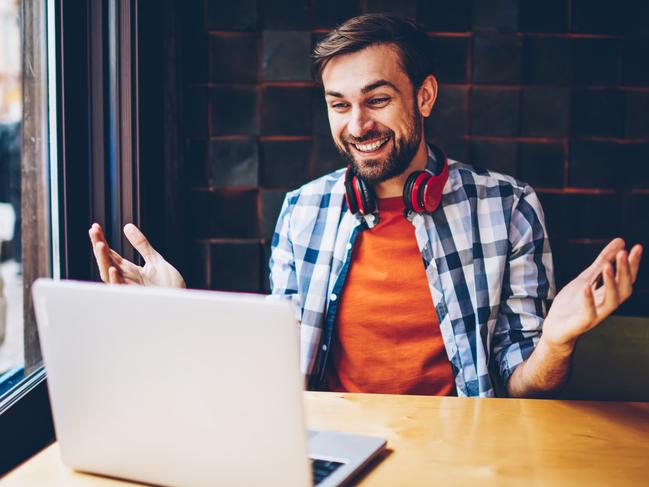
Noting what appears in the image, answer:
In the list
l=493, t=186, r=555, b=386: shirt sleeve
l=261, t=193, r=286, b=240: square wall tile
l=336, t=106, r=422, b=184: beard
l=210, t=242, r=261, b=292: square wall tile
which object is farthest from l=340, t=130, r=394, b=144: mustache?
l=210, t=242, r=261, b=292: square wall tile

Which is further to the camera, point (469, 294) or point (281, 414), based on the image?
point (469, 294)

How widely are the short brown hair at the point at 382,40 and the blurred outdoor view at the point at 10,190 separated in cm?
87

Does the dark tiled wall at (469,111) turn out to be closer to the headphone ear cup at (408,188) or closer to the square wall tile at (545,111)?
the square wall tile at (545,111)

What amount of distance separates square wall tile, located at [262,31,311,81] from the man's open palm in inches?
54.8

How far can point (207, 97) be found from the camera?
245 cm

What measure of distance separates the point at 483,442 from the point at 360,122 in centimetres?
112

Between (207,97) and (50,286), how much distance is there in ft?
5.62

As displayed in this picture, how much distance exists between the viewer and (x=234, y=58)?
243cm

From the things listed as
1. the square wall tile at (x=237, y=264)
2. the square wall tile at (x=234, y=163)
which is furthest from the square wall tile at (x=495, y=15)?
the square wall tile at (x=237, y=264)

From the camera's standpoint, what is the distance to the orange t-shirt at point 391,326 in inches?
74.9

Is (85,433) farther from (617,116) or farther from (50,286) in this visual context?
(617,116)

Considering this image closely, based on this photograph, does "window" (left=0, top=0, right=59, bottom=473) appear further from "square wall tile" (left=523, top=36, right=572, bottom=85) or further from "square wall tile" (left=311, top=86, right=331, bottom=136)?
"square wall tile" (left=523, top=36, right=572, bottom=85)

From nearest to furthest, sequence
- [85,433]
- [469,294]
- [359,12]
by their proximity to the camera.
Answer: [85,433] < [469,294] < [359,12]

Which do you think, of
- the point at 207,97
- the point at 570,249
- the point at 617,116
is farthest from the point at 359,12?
the point at 570,249
